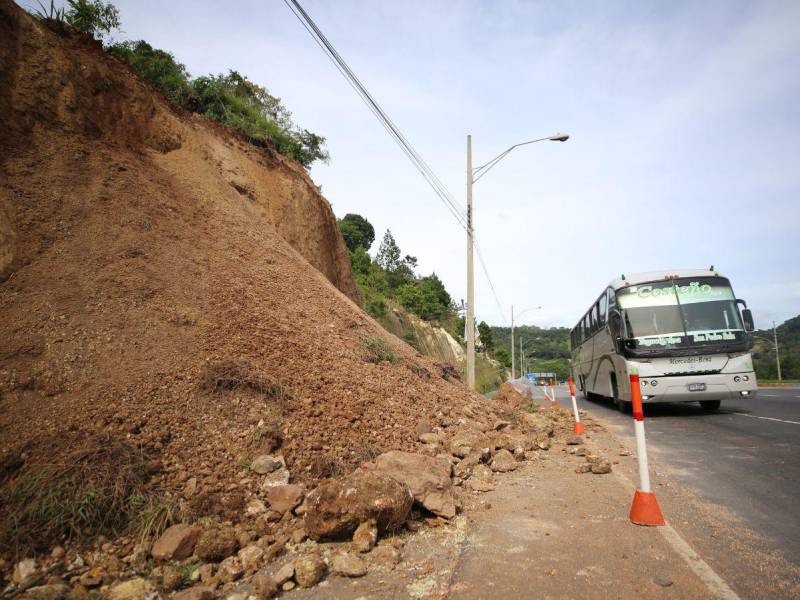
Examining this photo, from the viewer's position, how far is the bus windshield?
10.2 m

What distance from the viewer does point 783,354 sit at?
56.6m

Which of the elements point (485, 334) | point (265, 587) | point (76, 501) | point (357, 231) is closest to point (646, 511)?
point (265, 587)

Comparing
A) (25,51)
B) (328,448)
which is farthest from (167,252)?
(25,51)

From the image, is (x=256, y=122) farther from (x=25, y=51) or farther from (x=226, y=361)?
(x=226, y=361)

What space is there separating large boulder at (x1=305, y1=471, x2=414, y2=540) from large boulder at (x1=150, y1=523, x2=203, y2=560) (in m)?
0.80

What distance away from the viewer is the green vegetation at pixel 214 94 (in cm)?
1138

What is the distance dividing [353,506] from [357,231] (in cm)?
5591

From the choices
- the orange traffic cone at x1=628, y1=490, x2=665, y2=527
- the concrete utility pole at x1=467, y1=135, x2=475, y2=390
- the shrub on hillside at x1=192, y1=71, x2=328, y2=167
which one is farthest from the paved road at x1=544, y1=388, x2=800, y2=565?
the shrub on hillside at x1=192, y1=71, x2=328, y2=167

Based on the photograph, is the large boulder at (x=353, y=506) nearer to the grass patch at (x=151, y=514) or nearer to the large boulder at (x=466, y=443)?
the grass patch at (x=151, y=514)

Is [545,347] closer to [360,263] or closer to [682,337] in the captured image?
[360,263]

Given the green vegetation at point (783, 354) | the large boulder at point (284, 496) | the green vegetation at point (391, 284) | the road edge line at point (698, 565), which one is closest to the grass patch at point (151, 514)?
the large boulder at point (284, 496)

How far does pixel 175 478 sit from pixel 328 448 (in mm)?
1512

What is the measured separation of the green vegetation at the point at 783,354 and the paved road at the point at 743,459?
118 ft

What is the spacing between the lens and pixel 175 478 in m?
3.84
